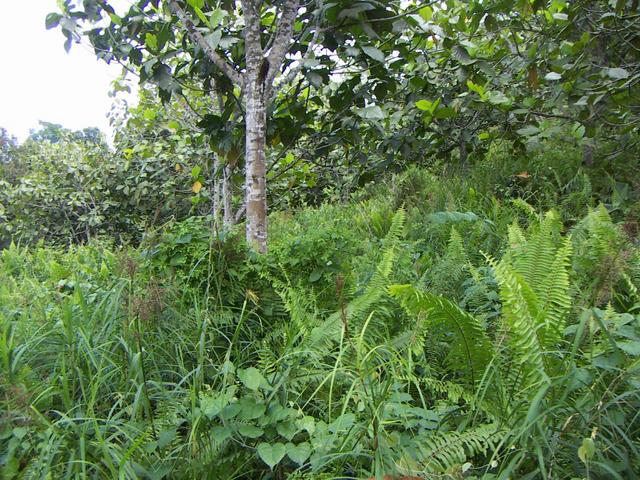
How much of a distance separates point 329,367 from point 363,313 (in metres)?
0.36

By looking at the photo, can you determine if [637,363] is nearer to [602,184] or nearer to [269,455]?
[269,455]

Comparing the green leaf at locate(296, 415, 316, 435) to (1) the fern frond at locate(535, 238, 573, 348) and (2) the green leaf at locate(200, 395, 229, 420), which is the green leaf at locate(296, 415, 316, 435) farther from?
(1) the fern frond at locate(535, 238, 573, 348)

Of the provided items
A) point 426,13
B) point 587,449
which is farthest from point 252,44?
point 587,449

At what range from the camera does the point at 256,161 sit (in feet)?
9.92

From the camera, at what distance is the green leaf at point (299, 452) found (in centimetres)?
143

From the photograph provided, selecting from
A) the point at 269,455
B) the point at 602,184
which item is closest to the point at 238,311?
the point at 269,455

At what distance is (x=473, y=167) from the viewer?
5.43m

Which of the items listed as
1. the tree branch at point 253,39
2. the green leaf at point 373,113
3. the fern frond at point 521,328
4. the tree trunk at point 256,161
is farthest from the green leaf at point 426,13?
the fern frond at point 521,328

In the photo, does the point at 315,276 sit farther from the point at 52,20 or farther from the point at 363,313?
the point at 52,20

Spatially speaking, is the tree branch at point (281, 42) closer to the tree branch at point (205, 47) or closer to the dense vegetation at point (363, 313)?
the dense vegetation at point (363, 313)

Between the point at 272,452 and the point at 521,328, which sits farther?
the point at 521,328

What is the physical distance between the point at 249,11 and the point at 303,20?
695 millimetres

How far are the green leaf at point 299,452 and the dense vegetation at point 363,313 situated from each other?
0.4 inches

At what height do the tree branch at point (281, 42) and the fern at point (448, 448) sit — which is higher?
the tree branch at point (281, 42)
